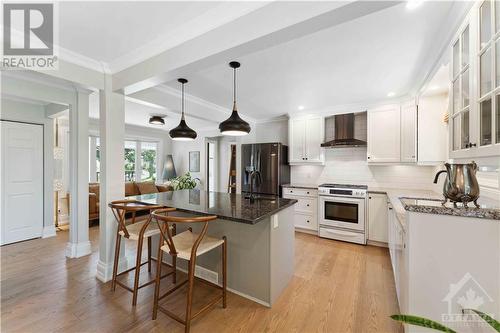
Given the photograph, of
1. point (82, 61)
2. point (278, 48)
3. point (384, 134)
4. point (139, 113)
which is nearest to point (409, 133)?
point (384, 134)

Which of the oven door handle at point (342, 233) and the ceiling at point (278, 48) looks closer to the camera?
the ceiling at point (278, 48)

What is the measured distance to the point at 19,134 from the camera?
3.64 m

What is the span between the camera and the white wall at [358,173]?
3625 mm

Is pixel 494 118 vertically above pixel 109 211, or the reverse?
pixel 494 118

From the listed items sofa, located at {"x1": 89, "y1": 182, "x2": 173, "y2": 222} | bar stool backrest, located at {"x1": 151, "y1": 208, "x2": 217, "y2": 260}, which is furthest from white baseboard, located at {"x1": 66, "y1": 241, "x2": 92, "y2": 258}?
bar stool backrest, located at {"x1": 151, "y1": 208, "x2": 217, "y2": 260}

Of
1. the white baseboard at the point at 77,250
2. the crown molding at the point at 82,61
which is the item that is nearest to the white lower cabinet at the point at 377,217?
the crown molding at the point at 82,61

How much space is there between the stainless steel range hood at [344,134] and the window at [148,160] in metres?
5.65

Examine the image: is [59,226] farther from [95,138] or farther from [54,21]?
[54,21]

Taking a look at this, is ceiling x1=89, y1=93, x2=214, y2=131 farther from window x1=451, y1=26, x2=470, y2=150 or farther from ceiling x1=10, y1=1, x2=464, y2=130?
window x1=451, y1=26, x2=470, y2=150

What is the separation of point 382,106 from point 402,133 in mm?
559

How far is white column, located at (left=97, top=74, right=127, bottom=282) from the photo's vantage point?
2.49m

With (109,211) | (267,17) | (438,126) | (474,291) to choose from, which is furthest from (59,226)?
(438,126)

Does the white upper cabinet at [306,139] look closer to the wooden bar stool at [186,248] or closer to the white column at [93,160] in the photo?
the wooden bar stool at [186,248]

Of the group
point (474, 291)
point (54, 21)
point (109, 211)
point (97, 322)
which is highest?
point (54, 21)
